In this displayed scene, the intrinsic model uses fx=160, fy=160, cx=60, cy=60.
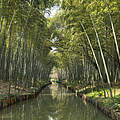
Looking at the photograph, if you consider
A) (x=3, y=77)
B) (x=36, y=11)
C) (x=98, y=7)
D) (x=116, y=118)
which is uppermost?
(x=36, y=11)

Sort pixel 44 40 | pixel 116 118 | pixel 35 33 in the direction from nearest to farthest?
pixel 116 118 < pixel 35 33 < pixel 44 40

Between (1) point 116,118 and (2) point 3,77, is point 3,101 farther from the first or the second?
(2) point 3,77

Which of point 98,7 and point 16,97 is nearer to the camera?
point 98,7

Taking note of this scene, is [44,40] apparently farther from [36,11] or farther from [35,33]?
[36,11]

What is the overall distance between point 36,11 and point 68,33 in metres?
3.10

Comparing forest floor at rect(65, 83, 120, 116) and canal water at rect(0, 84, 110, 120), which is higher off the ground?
forest floor at rect(65, 83, 120, 116)

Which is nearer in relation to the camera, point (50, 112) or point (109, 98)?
point (50, 112)

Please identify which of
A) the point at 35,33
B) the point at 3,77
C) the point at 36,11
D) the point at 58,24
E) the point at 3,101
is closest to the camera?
the point at 3,101

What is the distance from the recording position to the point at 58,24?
34.7 ft

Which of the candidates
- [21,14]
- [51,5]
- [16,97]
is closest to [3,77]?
[16,97]

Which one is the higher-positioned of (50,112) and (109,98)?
(109,98)

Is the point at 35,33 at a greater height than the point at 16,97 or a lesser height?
greater

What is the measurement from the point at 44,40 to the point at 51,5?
4453 mm

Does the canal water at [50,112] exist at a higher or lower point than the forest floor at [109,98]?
lower
